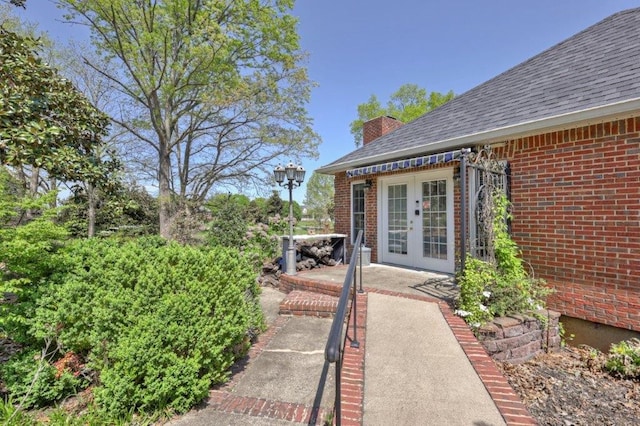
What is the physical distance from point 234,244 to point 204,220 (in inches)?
90.4

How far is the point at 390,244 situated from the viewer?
7996mm

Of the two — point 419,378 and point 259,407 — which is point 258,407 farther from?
point 419,378

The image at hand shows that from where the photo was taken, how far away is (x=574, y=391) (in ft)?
11.0

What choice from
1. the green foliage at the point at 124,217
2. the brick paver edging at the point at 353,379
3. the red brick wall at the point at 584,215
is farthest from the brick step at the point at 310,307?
the green foliage at the point at 124,217

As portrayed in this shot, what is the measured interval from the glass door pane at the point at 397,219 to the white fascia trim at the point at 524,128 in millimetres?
952

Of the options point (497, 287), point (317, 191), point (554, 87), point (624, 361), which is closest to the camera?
point (624, 361)

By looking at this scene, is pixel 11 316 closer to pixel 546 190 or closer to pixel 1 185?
pixel 1 185

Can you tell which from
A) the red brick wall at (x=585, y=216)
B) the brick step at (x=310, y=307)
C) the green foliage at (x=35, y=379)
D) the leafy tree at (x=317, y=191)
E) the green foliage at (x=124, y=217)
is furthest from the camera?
the leafy tree at (x=317, y=191)

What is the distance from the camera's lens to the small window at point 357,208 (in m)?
8.72

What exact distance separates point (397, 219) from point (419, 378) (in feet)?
17.3

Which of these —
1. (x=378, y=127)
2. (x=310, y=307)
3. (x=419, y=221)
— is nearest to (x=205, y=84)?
(x=378, y=127)

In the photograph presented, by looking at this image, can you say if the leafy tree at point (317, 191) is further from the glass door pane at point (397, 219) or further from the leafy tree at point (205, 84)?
the glass door pane at point (397, 219)

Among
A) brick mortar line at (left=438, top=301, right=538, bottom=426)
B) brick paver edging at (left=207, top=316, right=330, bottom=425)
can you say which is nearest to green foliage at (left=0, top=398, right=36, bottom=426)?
brick paver edging at (left=207, top=316, right=330, bottom=425)

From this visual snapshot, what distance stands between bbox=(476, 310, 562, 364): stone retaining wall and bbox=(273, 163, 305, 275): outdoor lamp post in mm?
4119
